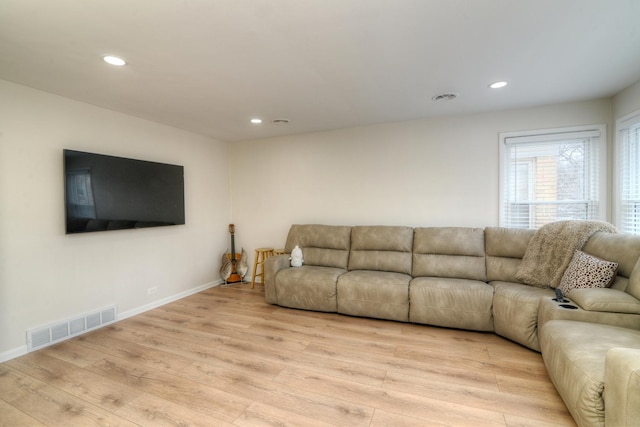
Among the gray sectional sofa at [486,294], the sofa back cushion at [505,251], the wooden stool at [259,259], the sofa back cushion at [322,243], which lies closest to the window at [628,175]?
the gray sectional sofa at [486,294]

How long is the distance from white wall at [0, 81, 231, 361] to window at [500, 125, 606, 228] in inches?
169

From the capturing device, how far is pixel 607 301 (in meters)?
1.90

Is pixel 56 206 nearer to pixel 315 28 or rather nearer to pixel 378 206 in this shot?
pixel 315 28

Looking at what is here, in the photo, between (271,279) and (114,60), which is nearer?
(114,60)

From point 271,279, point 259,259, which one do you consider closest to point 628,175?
point 271,279

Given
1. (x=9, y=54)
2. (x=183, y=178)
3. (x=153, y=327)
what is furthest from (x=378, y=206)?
(x=9, y=54)

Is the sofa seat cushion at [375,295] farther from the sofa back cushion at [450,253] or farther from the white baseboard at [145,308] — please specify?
the white baseboard at [145,308]

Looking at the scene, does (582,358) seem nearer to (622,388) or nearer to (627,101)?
(622,388)

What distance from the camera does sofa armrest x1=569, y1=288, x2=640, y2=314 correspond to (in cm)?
186

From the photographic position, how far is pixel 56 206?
8.77 ft

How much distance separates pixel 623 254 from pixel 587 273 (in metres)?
0.29

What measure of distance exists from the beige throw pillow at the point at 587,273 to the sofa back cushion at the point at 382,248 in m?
1.46

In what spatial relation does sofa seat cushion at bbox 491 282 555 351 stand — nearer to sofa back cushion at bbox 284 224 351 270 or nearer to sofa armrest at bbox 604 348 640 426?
sofa armrest at bbox 604 348 640 426

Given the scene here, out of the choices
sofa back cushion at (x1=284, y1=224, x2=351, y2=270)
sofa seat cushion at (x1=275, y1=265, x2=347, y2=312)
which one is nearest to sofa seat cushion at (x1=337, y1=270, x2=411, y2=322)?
sofa seat cushion at (x1=275, y1=265, x2=347, y2=312)
